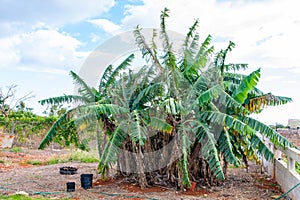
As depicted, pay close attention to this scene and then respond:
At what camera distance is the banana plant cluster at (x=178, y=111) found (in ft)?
21.1

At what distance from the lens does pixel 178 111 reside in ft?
21.2

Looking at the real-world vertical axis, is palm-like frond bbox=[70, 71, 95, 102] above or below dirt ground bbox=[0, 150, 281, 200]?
above

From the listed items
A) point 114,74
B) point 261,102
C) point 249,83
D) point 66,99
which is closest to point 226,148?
point 249,83

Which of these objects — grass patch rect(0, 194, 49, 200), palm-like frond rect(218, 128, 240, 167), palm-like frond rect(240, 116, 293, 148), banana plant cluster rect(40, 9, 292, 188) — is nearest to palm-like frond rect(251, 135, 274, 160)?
banana plant cluster rect(40, 9, 292, 188)

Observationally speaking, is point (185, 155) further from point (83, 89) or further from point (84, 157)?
point (84, 157)

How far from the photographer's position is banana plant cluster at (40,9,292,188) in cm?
642

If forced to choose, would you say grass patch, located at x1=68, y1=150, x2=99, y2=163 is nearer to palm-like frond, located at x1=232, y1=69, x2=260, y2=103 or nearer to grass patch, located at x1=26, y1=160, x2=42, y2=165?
grass patch, located at x1=26, y1=160, x2=42, y2=165

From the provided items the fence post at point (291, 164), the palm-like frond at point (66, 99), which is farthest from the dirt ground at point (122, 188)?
the palm-like frond at point (66, 99)

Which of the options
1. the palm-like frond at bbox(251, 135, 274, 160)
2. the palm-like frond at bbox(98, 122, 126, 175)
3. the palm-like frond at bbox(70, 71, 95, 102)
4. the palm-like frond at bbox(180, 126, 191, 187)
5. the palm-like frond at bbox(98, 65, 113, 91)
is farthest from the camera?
the palm-like frond at bbox(98, 65, 113, 91)

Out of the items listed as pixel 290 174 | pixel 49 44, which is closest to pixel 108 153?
pixel 290 174

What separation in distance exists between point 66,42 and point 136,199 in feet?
24.0

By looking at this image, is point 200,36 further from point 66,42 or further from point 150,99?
point 66,42

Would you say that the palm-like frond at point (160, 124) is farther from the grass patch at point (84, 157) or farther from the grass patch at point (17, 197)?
the grass patch at point (84, 157)

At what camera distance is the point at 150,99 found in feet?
24.3
